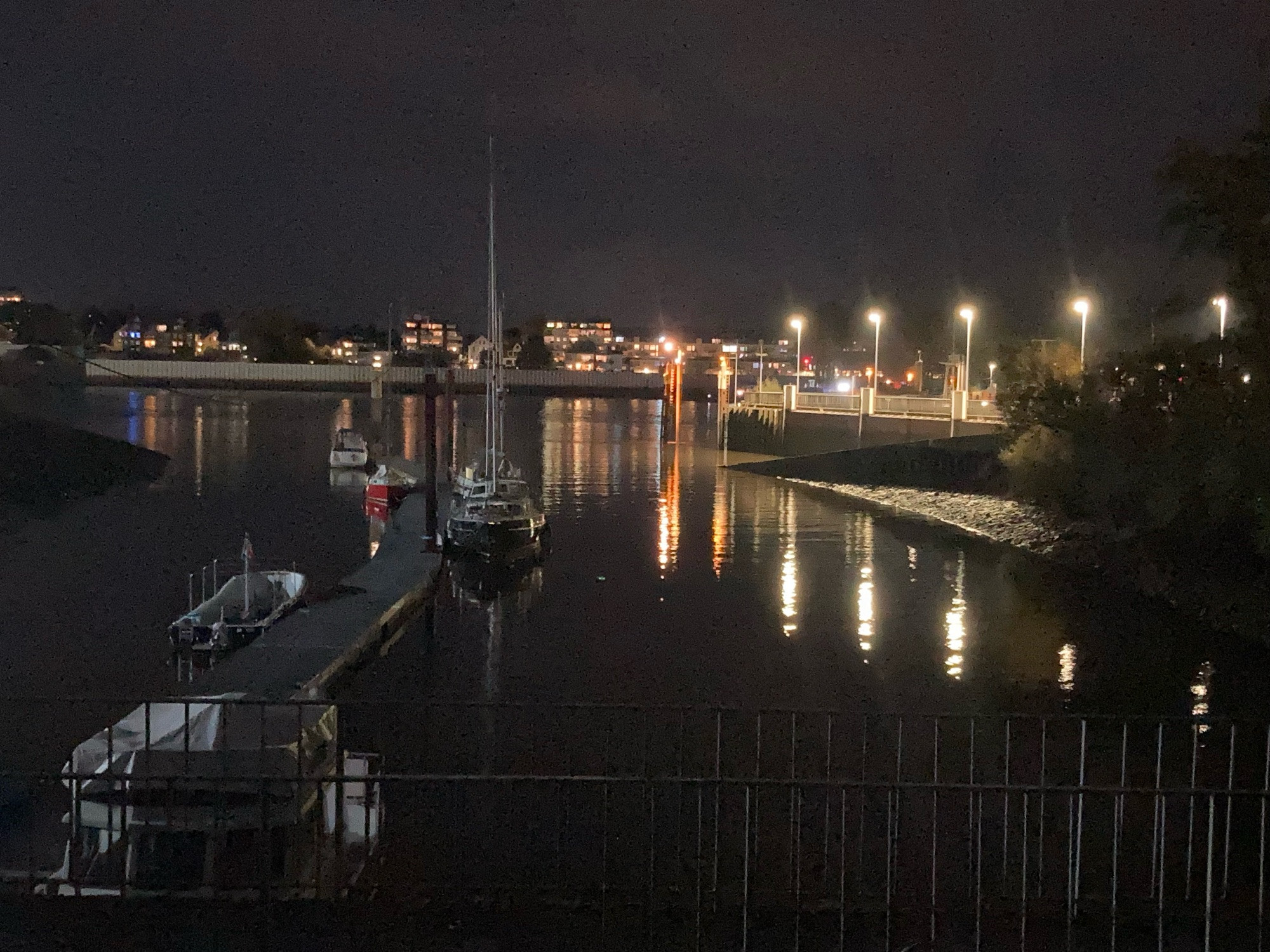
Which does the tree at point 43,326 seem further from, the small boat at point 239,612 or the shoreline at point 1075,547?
the small boat at point 239,612

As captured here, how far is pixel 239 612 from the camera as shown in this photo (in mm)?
21734

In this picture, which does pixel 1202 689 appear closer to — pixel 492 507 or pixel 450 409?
pixel 492 507

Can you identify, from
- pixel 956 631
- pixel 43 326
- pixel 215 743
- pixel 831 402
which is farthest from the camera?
pixel 43 326

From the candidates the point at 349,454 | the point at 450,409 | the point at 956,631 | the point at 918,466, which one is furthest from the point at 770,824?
the point at 349,454

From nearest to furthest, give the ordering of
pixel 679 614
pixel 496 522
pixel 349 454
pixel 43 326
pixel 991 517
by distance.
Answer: pixel 679 614
pixel 496 522
pixel 991 517
pixel 349 454
pixel 43 326

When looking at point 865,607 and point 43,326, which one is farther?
point 43,326

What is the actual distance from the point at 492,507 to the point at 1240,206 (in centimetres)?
1734

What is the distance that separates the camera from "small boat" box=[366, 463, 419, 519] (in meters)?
40.5

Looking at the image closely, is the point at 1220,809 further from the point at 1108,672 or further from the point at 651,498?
the point at 651,498

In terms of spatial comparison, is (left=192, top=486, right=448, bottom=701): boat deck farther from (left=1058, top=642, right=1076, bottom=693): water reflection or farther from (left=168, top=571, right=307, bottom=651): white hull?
(left=1058, top=642, right=1076, bottom=693): water reflection

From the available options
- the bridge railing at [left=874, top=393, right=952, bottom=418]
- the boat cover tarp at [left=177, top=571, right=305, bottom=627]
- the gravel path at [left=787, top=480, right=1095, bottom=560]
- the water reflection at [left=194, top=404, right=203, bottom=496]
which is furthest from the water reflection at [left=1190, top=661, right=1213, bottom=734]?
the water reflection at [left=194, top=404, right=203, bottom=496]

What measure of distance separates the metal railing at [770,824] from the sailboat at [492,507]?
13587 millimetres

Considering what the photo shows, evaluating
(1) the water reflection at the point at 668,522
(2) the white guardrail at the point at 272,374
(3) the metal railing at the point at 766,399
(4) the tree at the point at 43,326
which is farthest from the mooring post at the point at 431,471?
(2) the white guardrail at the point at 272,374

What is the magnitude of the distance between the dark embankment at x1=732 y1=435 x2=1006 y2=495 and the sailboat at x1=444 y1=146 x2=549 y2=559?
1672cm
